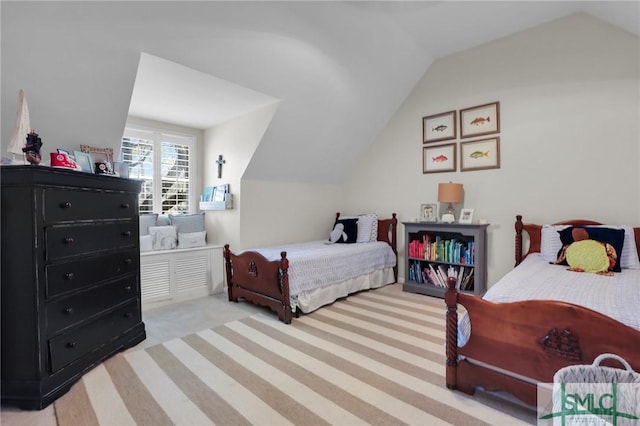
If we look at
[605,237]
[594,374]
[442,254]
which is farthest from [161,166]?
[605,237]

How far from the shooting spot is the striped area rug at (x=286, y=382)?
5.45 feet

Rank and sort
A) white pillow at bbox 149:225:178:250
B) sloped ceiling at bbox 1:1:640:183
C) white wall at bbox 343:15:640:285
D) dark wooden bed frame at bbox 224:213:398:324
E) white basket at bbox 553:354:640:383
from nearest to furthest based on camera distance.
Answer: white basket at bbox 553:354:640:383, sloped ceiling at bbox 1:1:640:183, white wall at bbox 343:15:640:285, dark wooden bed frame at bbox 224:213:398:324, white pillow at bbox 149:225:178:250

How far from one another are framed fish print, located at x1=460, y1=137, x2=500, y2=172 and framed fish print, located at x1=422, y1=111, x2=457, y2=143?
229mm

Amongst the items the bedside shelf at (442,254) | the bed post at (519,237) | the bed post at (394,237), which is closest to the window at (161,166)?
the bed post at (394,237)

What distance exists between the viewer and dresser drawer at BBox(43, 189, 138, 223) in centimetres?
186

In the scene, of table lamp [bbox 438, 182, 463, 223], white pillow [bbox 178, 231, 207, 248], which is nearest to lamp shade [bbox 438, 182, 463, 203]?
table lamp [bbox 438, 182, 463, 223]

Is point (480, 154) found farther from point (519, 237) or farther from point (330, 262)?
point (330, 262)

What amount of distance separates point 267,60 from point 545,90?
9.62ft

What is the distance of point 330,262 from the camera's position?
3512 mm

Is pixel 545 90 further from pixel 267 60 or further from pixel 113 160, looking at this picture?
pixel 113 160

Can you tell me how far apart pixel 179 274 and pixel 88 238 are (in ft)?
5.60

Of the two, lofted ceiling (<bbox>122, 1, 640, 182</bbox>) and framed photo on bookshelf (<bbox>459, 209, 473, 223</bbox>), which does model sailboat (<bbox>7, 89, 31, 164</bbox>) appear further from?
framed photo on bookshelf (<bbox>459, 209, 473, 223</bbox>)

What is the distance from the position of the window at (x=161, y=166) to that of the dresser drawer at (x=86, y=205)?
1746 millimetres

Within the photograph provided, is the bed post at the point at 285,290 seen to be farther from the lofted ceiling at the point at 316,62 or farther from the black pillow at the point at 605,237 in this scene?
the black pillow at the point at 605,237
